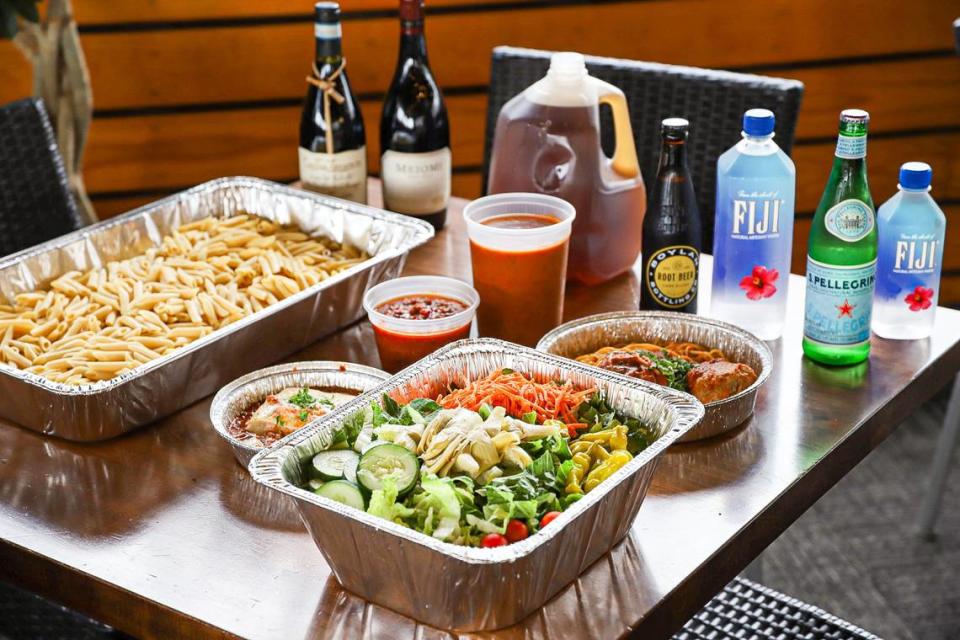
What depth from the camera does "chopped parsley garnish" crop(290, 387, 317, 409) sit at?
4.30 ft

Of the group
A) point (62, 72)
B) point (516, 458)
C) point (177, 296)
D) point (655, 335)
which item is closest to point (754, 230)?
point (655, 335)

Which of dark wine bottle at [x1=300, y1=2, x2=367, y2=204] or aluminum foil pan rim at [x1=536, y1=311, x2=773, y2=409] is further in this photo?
dark wine bottle at [x1=300, y1=2, x2=367, y2=204]

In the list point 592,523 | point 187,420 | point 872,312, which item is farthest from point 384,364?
point 872,312

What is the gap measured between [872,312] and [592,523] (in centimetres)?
68

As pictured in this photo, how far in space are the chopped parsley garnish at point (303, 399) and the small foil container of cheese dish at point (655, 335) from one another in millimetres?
282

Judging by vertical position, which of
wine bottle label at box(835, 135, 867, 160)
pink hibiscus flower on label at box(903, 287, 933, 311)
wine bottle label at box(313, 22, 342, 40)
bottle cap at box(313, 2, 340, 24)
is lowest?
pink hibiscus flower on label at box(903, 287, 933, 311)

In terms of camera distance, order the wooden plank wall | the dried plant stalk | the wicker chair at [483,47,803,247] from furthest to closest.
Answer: the wooden plank wall < the dried plant stalk < the wicker chair at [483,47,803,247]

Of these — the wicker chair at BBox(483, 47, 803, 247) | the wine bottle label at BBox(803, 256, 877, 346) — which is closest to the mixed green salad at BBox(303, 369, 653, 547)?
the wine bottle label at BBox(803, 256, 877, 346)

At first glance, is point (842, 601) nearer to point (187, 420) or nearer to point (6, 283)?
point (187, 420)

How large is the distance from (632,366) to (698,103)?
889mm

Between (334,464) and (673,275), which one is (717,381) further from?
(334,464)

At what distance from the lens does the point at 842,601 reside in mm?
2449

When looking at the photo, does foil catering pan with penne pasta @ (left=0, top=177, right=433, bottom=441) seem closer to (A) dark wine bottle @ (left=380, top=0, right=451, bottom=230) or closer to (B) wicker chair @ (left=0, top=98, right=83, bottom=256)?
(A) dark wine bottle @ (left=380, top=0, right=451, bottom=230)

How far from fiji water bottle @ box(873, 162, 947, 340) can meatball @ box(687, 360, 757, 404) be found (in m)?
0.29
